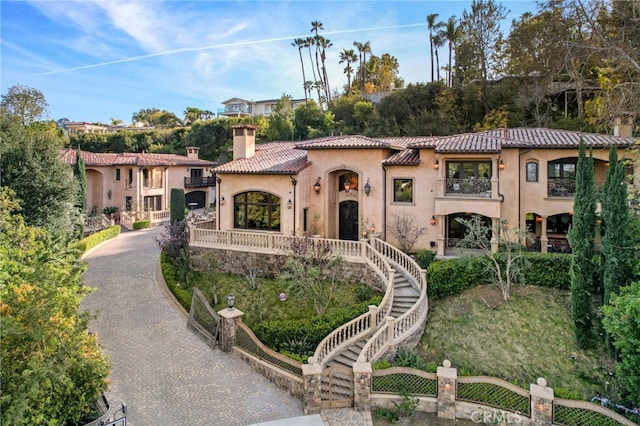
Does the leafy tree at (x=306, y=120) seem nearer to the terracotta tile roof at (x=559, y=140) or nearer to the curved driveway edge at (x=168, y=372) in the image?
the terracotta tile roof at (x=559, y=140)

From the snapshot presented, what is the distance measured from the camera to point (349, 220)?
2308 cm

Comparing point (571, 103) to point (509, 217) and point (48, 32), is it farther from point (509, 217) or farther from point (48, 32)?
point (48, 32)

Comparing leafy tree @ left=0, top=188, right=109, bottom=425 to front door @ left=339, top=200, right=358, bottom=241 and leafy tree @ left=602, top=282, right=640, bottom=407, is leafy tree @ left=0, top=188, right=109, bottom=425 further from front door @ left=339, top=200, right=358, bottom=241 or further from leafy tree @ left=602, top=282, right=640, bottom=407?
front door @ left=339, top=200, right=358, bottom=241

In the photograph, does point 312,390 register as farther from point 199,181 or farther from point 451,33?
point 451,33

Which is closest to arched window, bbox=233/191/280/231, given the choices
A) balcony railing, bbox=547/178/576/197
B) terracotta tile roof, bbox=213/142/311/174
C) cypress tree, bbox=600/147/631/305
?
terracotta tile roof, bbox=213/142/311/174

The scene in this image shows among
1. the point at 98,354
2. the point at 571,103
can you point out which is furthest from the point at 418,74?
the point at 98,354

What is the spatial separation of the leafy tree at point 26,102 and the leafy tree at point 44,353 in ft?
161

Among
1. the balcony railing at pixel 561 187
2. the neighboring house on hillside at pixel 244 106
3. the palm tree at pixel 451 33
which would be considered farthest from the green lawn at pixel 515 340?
the neighboring house on hillside at pixel 244 106

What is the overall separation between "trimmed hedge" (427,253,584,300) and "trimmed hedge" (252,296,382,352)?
458 cm

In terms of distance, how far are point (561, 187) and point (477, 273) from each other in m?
7.48

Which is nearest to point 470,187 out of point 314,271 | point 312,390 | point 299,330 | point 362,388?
point 314,271

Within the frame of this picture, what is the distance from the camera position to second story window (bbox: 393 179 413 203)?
21841 mm

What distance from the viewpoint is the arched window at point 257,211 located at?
22377 millimetres

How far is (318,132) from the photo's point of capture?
164 ft
